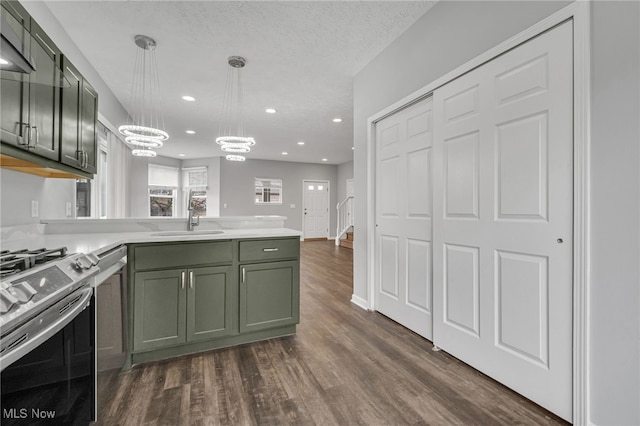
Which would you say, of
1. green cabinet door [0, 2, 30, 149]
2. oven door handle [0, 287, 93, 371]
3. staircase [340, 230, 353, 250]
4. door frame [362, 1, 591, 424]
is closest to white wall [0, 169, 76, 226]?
green cabinet door [0, 2, 30, 149]

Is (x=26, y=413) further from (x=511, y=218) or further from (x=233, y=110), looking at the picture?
(x=233, y=110)

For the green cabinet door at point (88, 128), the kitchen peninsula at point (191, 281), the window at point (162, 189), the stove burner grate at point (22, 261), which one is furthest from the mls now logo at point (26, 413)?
the window at point (162, 189)

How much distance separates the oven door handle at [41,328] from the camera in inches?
30.1

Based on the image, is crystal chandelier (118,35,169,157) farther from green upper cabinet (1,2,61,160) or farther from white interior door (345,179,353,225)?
white interior door (345,179,353,225)

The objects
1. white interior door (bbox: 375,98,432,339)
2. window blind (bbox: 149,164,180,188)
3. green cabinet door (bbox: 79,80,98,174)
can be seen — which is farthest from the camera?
window blind (bbox: 149,164,180,188)

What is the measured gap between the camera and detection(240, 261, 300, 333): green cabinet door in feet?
7.56

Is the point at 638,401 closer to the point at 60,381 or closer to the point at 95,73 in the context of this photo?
Answer: the point at 60,381

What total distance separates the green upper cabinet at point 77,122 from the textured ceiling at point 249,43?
0.75m

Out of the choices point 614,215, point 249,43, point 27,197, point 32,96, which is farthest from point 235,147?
point 614,215

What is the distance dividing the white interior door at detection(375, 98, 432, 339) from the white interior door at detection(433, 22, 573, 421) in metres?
0.19

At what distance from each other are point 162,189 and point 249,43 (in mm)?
7333

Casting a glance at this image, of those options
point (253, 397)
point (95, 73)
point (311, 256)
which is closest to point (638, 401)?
point (253, 397)

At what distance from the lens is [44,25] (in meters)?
2.21

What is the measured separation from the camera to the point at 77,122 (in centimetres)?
201
